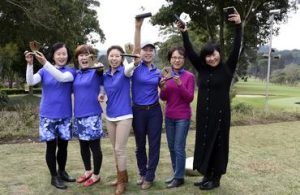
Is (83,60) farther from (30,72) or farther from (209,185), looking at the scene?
(209,185)

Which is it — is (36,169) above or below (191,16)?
below

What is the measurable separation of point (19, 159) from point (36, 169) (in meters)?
0.75

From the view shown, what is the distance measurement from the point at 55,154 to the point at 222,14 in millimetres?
11122

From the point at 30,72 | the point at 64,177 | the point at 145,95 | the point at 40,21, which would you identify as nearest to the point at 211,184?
the point at 145,95

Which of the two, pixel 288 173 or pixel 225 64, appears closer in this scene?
pixel 225 64

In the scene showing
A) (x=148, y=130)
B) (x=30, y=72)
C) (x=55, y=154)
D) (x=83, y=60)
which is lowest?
(x=55, y=154)

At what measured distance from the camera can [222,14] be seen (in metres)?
14.6

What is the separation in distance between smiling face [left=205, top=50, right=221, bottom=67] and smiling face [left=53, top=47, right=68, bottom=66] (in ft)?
5.31

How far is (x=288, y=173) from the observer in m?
5.77

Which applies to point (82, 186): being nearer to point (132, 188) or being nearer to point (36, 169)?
point (132, 188)

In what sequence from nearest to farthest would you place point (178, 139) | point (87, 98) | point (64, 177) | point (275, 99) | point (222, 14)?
point (87, 98), point (178, 139), point (64, 177), point (222, 14), point (275, 99)

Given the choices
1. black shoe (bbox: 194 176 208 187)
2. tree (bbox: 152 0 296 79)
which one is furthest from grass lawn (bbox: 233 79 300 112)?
black shoe (bbox: 194 176 208 187)

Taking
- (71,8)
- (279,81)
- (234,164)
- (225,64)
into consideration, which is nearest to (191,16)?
(71,8)

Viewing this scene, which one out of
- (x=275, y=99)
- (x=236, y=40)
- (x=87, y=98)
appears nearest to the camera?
(x=236, y=40)
